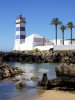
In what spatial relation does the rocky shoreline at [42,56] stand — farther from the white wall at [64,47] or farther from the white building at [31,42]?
the white building at [31,42]

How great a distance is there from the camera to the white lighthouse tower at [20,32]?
492 feet

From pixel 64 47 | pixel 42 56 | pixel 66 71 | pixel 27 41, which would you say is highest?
pixel 27 41

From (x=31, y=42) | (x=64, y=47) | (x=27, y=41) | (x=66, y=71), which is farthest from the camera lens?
(x=27, y=41)

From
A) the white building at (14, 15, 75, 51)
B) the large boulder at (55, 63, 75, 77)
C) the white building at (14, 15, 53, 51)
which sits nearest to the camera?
the large boulder at (55, 63, 75, 77)

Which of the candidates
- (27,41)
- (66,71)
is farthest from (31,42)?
(66,71)

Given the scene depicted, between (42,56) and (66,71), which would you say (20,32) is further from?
(66,71)

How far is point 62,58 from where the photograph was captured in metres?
118

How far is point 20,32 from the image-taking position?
153 meters

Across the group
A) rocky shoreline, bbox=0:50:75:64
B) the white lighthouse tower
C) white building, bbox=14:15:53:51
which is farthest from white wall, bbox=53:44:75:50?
the white lighthouse tower

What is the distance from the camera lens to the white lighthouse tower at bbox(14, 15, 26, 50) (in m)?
150

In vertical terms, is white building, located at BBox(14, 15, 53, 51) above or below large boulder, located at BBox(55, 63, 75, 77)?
above

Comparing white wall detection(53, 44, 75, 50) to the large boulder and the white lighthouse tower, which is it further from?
the large boulder

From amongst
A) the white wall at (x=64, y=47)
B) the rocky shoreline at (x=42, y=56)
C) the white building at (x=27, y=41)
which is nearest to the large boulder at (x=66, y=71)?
the rocky shoreline at (x=42, y=56)

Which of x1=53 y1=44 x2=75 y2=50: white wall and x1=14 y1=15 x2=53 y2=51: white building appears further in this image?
x1=14 y1=15 x2=53 y2=51: white building
